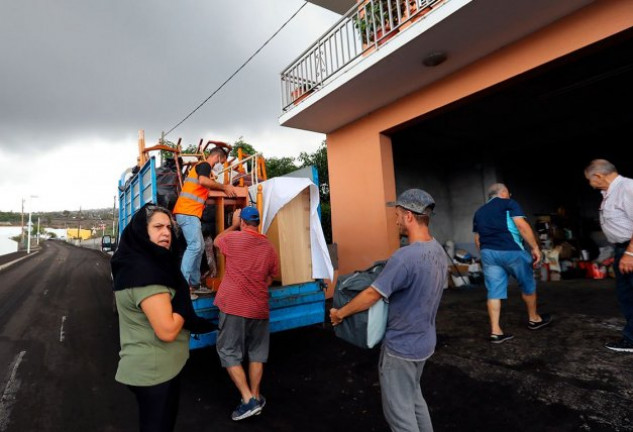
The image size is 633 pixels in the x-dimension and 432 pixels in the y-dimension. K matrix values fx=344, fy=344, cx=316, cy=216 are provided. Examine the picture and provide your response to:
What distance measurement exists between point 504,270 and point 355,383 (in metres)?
2.22

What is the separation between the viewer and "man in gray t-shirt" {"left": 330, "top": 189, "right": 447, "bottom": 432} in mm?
1734

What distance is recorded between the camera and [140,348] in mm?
1617

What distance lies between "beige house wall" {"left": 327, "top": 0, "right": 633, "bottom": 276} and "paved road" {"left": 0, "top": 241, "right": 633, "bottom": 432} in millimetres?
2182

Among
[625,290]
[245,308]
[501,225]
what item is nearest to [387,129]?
[501,225]

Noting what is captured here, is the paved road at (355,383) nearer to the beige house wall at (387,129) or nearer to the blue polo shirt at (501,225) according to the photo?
the blue polo shirt at (501,225)

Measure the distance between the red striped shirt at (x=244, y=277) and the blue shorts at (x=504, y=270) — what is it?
2683 mm

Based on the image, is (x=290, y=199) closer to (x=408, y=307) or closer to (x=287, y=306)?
(x=287, y=306)

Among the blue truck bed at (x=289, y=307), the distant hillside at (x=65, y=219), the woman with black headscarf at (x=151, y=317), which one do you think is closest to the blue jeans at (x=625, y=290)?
the blue truck bed at (x=289, y=307)

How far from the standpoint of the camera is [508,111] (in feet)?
22.4

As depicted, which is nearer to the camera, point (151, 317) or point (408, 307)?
point (151, 317)

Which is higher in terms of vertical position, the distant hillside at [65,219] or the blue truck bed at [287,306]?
the distant hillside at [65,219]

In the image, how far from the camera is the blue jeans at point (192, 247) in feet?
12.5

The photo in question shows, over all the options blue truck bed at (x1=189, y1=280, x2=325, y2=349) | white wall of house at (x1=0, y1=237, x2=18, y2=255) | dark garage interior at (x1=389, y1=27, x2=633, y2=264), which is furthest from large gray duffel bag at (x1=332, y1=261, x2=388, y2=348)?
white wall of house at (x1=0, y1=237, x2=18, y2=255)

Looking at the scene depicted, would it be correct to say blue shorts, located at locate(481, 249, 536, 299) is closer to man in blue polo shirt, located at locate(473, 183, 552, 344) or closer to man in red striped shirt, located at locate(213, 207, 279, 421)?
man in blue polo shirt, located at locate(473, 183, 552, 344)
